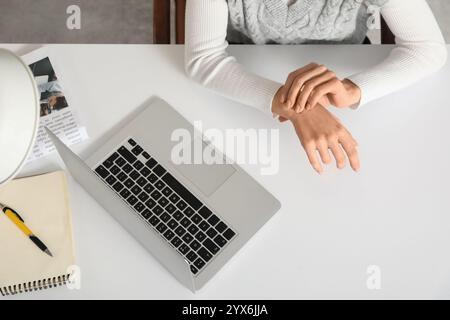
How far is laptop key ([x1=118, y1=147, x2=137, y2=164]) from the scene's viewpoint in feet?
2.74

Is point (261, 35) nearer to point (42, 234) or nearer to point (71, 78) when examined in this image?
point (71, 78)

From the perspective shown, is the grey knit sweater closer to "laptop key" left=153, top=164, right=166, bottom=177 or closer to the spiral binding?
"laptop key" left=153, top=164, right=166, bottom=177

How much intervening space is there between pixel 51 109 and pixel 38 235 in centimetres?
22

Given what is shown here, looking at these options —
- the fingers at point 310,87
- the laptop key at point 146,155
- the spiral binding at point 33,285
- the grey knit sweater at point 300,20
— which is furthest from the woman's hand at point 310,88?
the spiral binding at point 33,285

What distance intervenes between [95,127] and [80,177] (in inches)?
4.0

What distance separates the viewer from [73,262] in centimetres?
81

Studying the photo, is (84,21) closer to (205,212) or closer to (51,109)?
(51,109)

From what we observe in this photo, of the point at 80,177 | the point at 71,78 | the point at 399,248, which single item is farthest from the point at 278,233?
the point at 71,78

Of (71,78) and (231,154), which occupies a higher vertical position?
(71,78)

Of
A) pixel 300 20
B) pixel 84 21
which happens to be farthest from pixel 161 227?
pixel 84 21

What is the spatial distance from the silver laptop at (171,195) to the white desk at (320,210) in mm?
22

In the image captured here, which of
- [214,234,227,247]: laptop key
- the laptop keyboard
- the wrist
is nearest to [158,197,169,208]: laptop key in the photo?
the laptop keyboard

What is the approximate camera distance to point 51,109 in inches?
33.5

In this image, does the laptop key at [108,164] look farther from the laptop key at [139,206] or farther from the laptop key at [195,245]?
the laptop key at [195,245]
